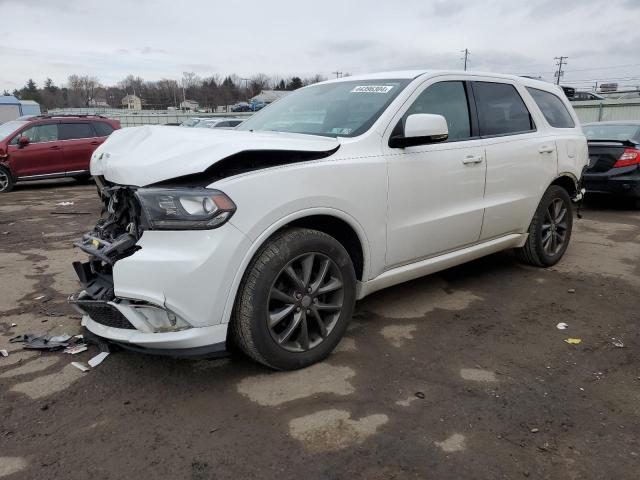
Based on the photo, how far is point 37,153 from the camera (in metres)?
11.8

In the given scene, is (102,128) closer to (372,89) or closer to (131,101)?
(372,89)

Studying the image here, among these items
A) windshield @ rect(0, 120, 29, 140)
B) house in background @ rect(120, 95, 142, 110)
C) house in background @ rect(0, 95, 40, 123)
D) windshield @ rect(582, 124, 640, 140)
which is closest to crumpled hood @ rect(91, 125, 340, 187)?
windshield @ rect(582, 124, 640, 140)

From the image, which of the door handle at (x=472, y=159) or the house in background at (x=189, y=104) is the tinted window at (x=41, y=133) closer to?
the door handle at (x=472, y=159)

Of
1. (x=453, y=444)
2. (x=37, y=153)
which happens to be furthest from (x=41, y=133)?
(x=453, y=444)

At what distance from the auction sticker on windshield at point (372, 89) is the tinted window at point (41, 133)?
10739 millimetres

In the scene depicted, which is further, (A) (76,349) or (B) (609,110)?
(B) (609,110)

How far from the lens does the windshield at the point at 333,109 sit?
136 inches

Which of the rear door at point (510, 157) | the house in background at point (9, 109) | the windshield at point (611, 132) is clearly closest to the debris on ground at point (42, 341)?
the rear door at point (510, 157)

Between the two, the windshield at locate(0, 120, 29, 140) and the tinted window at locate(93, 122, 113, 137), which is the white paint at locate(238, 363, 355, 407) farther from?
the tinted window at locate(93, 122, 113, 137)

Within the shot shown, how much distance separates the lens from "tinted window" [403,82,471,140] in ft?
12.1

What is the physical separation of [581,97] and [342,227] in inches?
1450

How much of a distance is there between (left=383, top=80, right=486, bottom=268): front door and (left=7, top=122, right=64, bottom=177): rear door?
11.0 m

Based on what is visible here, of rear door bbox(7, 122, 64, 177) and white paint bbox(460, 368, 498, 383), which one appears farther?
rear door bbox(7, 122, 64, 177)

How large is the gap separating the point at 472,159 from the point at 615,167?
575cm
